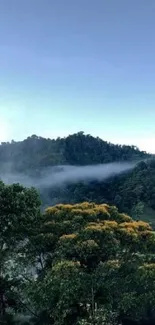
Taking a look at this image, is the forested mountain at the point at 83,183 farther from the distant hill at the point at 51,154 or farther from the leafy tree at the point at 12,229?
the leafy tree at the point at 12,229

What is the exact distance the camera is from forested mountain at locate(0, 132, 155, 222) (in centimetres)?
11511

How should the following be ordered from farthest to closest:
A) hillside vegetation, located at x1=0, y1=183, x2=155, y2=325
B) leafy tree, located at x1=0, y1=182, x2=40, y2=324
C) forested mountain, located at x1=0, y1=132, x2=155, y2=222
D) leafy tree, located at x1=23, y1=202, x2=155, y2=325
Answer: forested mountain, located at x1=0, y1=132, x2=155, y2=222 < leafy tree, located at x1=0, y1=182, x2=40, y2=324 < hillside vegetation, located at x1=0, y1=183, x2=155, y2=325 < leafy tree, located at x1=23, y1=202, x2=155, y2=325

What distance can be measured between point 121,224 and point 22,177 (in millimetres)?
155751

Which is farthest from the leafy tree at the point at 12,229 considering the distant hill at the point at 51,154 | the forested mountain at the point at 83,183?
the distant hill at the point at 51,154

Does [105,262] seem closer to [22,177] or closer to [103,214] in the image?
[103,214]

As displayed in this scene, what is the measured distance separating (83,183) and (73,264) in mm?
141299

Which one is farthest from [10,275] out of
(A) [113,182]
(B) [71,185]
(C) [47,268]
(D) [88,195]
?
(B) [71,185]

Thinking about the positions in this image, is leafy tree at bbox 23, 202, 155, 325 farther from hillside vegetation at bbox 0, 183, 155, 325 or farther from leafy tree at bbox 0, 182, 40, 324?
leafy tree at bbox 0, 182, 40, 324

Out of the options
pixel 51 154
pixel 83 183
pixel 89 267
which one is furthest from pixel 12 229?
pixel 51 154

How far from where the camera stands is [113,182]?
148 metres

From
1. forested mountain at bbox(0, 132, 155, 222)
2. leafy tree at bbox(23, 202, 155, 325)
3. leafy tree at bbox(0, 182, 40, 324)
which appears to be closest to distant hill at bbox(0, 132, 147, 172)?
forested mountain at bbox(0, 132, 155, 222)

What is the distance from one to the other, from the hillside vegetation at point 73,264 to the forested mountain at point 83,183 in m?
81.1

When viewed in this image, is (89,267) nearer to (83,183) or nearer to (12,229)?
(12,229)

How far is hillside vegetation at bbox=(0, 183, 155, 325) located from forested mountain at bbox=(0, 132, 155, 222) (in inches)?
3192
